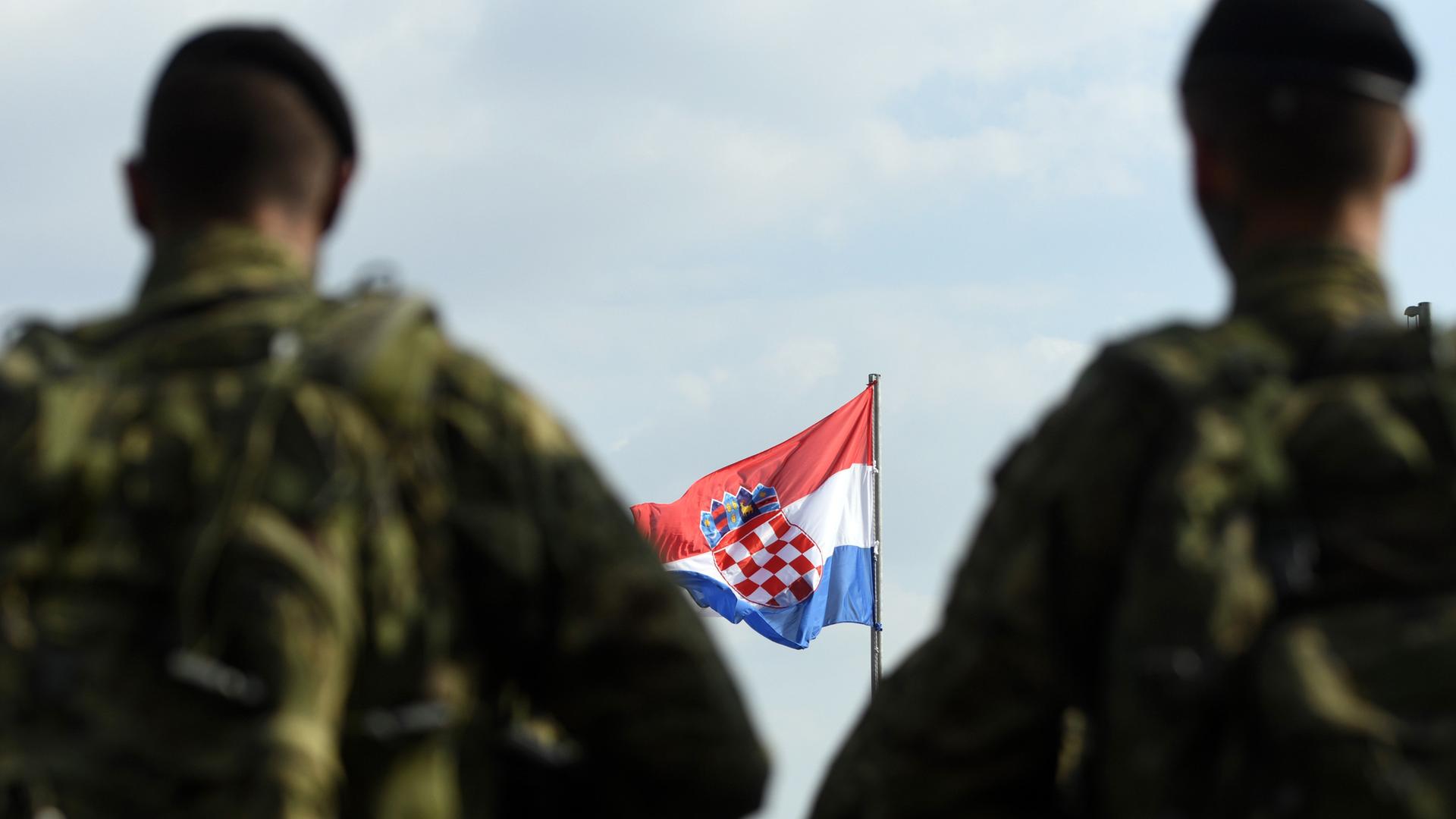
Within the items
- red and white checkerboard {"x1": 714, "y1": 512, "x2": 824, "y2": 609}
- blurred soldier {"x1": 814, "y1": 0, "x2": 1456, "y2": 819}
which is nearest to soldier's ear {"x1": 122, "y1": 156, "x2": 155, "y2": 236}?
blurred soldier {"x1": 814, "y1": 0, "x2": 1456, "y2": 819}

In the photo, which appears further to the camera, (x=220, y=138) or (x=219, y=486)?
(x=220, y=138)

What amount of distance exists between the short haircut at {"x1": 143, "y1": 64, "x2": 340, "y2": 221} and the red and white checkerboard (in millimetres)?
16494

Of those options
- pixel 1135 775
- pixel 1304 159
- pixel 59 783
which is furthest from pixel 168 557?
pixel 1304 159

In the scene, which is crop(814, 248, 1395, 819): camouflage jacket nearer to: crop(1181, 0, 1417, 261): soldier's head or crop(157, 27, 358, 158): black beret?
crop(1181, 0, 1417, 261): soldier's head

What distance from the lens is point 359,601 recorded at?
3.86 meters

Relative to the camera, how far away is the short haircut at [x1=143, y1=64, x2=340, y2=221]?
4.37 meters

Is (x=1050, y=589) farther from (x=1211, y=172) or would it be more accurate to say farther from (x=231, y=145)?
(x=231, y=145)

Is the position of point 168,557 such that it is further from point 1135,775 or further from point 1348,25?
point 1348,25

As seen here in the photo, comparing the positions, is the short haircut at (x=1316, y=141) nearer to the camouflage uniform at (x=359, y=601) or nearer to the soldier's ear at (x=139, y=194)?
the camouflage uniform at (x=359, y=601)

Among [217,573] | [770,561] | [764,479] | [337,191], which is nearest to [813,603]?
[770,561]

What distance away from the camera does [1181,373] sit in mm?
4031

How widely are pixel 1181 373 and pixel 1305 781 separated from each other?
83 centimetres

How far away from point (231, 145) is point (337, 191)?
1.04 ft

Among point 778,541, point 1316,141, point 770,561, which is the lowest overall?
point 1316,141
